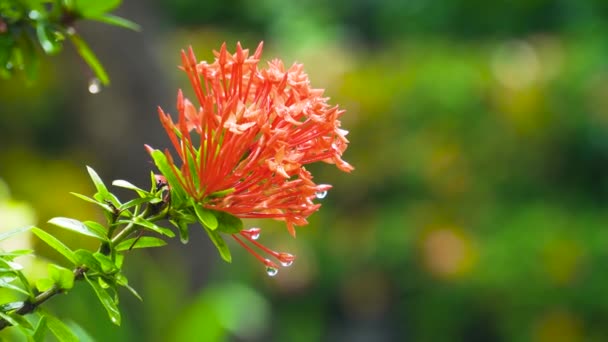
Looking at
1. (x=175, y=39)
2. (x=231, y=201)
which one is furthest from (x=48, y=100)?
(x=231, y=201)

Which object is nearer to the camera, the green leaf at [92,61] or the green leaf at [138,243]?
the green leaf at [138,243]

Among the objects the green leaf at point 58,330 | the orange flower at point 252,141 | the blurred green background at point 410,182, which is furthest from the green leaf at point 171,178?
the blurred green background at point 410,182

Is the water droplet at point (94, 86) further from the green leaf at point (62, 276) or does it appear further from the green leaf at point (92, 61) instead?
the green leaf at point (62, 276)

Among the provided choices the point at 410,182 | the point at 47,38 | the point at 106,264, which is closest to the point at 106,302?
the point at 106,264

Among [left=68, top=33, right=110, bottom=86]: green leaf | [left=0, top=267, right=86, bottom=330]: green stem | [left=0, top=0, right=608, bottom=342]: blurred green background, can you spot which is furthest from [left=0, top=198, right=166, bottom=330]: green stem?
[left=0, top=0, right=608, bottom=342]: blurred green background

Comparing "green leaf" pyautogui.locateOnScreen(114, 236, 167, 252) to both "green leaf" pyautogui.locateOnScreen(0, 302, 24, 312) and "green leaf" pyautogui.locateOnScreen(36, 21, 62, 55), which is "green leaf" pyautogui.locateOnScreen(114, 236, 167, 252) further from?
"green leaf" pyautogui.locateOnScreen(36, 21, 62, 55)

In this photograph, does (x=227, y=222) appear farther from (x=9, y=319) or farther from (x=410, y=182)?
(x=410, y=182)

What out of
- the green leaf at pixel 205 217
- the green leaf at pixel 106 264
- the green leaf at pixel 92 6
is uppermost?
the green leaf at pixel 92 6
